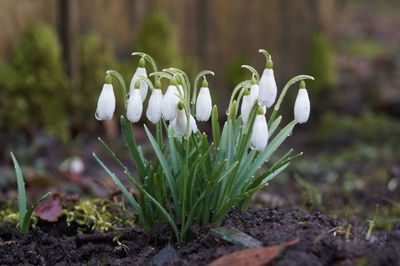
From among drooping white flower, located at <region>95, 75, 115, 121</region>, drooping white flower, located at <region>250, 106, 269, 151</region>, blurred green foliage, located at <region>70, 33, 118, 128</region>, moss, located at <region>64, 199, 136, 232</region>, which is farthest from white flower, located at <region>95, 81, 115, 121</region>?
blurred green foliage, located at <region>70, 33, 118, 128</region>

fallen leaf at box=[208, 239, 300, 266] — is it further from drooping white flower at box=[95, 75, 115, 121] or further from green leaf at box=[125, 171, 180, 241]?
drooping white flower at box=[95, 75, 115, 121]

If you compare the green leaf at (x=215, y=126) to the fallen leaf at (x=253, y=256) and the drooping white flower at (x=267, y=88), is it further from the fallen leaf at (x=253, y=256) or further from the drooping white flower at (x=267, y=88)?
the fallen leaf at (x=253, y=256)

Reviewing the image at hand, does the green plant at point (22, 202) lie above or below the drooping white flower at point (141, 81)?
below

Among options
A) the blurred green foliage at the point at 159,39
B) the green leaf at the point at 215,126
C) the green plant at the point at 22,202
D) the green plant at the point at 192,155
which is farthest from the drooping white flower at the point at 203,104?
the blurred green foliage at the point at 159,39

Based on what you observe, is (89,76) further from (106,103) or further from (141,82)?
(106,103)

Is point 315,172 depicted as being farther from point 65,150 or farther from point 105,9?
point 105,9

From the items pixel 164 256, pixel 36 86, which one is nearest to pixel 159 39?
pixel 36 86
